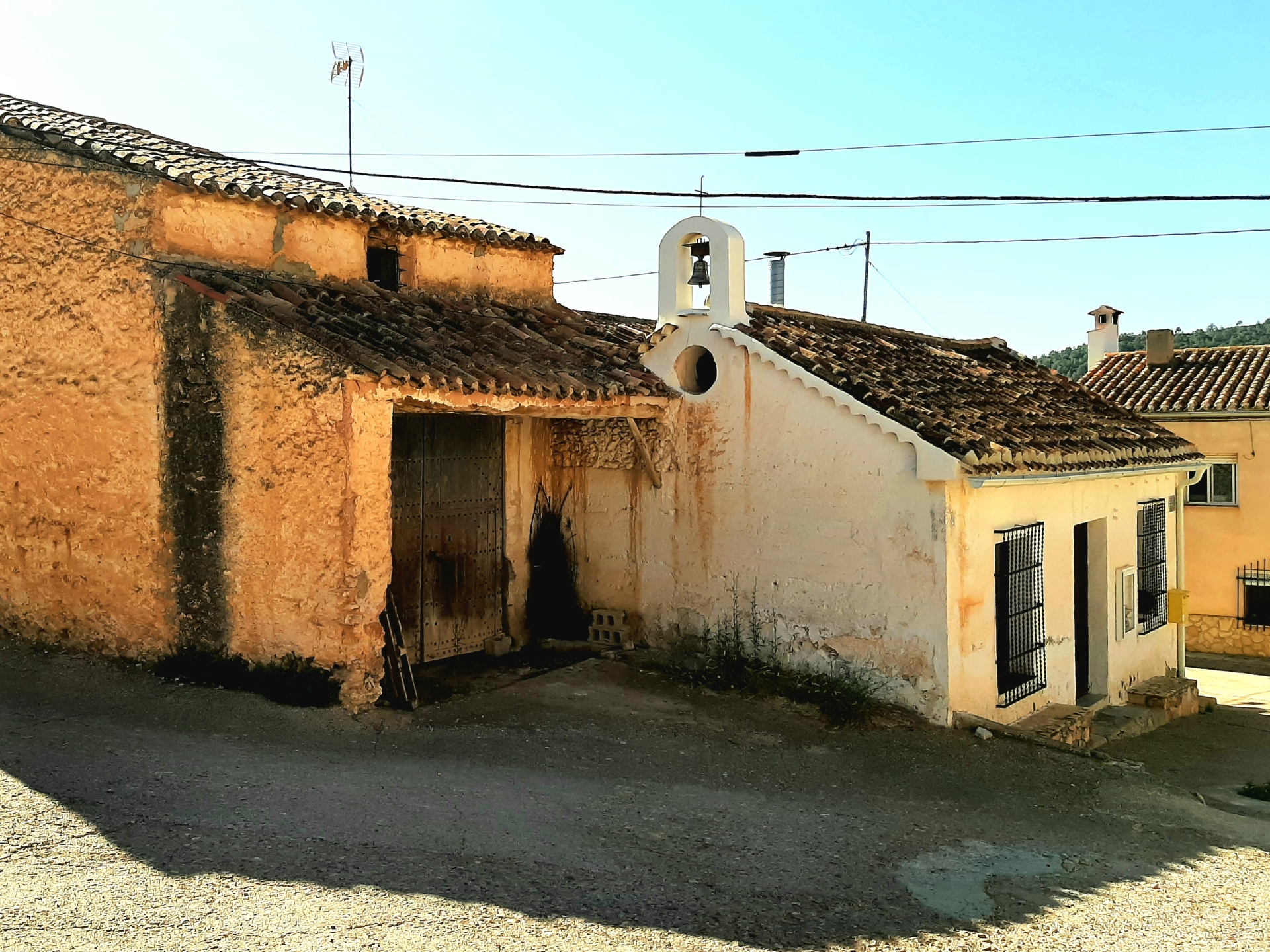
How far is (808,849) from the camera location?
620 centimetres

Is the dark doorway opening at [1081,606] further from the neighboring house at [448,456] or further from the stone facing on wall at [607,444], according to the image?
the stone facing on wall at [607,444]

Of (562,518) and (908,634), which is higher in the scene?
(562,518)

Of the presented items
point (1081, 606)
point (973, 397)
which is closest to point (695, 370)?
point (973, 397)

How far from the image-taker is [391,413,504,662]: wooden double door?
973cm

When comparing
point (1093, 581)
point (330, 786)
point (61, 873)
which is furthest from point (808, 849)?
point (1093, 581)

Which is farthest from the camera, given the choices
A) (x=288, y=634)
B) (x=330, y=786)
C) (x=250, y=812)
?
(x=288, y=634)

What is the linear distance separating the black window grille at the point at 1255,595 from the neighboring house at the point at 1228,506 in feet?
0.04

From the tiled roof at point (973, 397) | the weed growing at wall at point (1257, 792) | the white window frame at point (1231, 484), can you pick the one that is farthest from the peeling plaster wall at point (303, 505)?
the white window frame at point (1231, 484)

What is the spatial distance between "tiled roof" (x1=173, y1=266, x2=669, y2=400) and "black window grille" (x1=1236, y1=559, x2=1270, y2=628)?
12882mm

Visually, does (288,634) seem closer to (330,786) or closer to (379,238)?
(330,786)

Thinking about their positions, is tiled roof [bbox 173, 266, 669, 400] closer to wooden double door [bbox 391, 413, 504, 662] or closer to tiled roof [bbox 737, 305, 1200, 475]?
wooden double door [bbox 391, 413, 504, 662]

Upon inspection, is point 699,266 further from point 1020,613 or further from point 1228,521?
point 1228,521

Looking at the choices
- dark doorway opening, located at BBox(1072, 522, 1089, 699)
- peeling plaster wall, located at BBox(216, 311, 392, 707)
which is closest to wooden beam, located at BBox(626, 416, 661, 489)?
peeling plaster wall, located at BBox(216, 311, 392, 707)

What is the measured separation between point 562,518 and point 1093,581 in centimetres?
591
